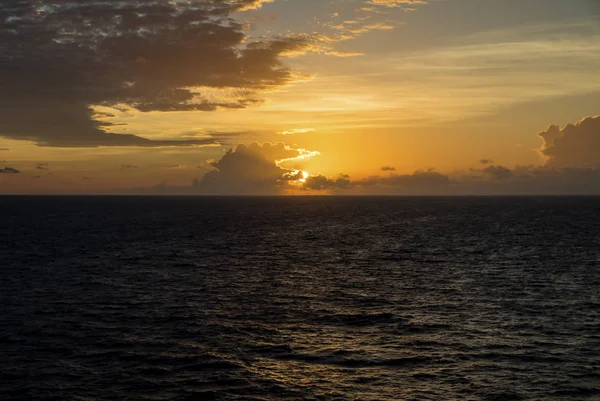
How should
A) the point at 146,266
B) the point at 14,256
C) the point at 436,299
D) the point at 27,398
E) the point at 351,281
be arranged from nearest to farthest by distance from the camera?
the point at 27,398
the point at 436,299
the point at 351,281
the point at 146,266
the point at 14,256

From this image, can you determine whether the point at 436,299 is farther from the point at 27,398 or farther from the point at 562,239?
the point at 562,239

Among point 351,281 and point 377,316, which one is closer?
point 377,316

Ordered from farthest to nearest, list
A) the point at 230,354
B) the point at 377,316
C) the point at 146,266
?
the point at 146,266 < the point at 377,316 < the point at 230,354

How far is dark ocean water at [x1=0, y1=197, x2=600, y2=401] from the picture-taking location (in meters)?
36.5

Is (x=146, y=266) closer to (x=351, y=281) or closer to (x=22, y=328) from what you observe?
(x=351, y=281)

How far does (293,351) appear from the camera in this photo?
142 ft

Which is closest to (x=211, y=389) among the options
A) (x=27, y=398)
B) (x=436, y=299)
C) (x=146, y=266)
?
(x=27, y=398)

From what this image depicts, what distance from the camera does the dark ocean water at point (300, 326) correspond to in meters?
36.5

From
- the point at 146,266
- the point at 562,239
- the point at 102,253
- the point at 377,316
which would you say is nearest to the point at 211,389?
the point at 377,316

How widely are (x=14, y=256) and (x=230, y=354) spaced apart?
7183cm

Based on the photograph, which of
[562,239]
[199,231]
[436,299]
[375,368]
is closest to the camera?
[375,368]

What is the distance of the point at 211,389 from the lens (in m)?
35.9

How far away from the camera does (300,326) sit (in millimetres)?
50781

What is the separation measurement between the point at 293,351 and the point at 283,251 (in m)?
68.0
